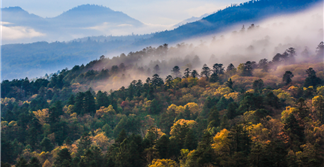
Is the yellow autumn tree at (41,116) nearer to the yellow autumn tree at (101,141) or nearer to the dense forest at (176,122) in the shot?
the dense forest at (176,122)

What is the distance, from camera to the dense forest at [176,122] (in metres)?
64.0

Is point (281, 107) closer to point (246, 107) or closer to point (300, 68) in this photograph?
point (246, 107)

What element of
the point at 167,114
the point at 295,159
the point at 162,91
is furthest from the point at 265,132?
the point at 162,91

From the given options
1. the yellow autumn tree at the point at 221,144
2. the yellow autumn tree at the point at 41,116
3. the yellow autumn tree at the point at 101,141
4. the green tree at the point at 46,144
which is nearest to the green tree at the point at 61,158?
the yellow autumn tree at the point at 101,141

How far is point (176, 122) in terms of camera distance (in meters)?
97.8

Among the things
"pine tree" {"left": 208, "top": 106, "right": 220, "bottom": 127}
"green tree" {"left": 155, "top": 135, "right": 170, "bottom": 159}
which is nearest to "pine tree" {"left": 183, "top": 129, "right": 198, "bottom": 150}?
"green tree" {"left": 155, "top": 135, "right": 170, "bottom": 159}

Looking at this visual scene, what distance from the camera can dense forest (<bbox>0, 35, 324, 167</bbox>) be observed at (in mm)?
63969

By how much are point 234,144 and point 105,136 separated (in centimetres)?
4930

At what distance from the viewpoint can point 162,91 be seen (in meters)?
144

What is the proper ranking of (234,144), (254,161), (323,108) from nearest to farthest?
(254,161), (234,144), (323,108)

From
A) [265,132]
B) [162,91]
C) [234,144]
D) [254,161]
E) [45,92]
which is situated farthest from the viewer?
[45,92]

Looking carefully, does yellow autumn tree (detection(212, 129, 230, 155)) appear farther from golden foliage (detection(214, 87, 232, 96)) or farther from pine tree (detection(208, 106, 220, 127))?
golden foliage (detection(214, 87, 232, 96))

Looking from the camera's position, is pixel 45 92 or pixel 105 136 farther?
pixel 45 92

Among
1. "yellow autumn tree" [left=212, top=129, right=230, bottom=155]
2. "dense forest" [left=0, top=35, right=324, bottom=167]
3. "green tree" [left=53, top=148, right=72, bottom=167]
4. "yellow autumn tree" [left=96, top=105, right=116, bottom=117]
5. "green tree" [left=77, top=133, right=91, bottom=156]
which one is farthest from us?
"yellow autumn tree" [left=96, top=105, right=116, bottom=117]
